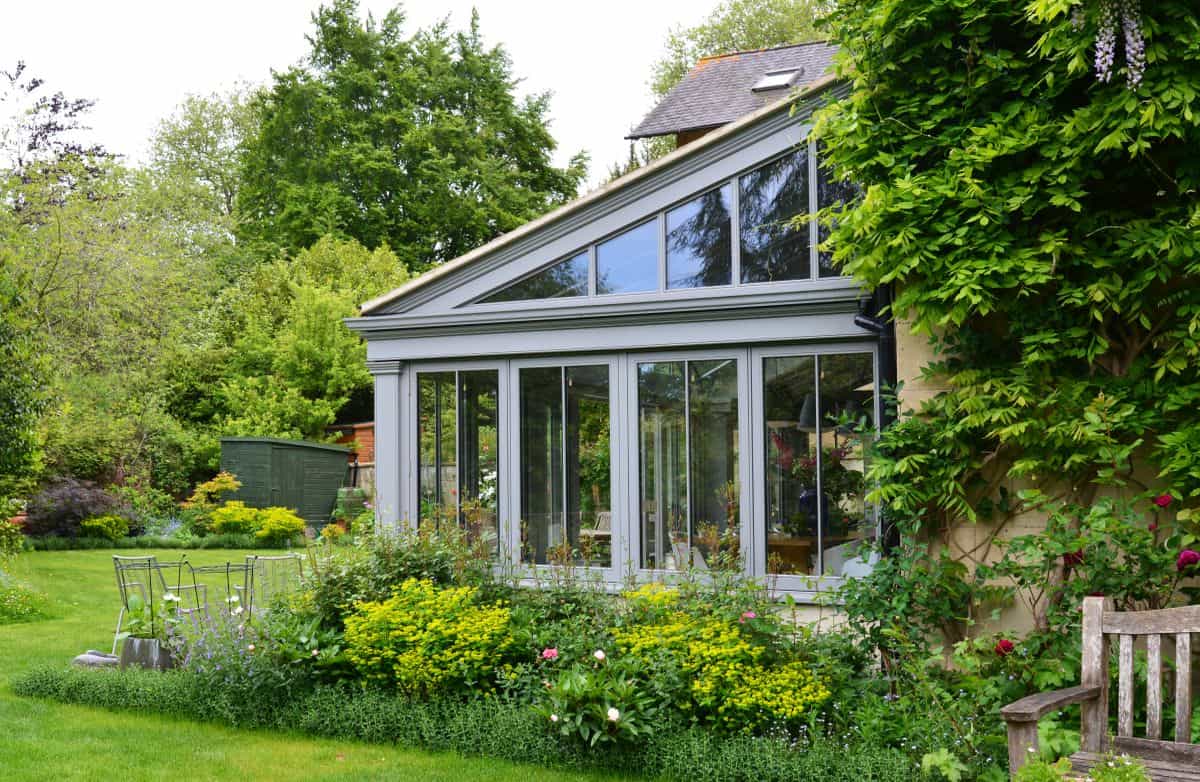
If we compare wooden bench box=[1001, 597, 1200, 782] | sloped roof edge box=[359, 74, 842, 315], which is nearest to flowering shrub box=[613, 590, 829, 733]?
wooden bench box=[1001, 597, 1200, 782]

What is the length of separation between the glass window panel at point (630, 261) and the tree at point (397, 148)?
20489 mm

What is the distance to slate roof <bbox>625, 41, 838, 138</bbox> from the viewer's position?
456 inches

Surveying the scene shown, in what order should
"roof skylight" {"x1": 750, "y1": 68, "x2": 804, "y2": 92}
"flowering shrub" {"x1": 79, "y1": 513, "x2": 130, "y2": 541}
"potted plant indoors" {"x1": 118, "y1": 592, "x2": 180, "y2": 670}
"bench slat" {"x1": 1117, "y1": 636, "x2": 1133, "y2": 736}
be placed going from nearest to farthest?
"bench slat" {"x1": 1117, "y1": 636, "x2": 1133, "y2": 736} < "potted plant indoors" {"x1": 118, "y1": 592, "x2": 180, "y2": 670} < "roof skylight" {"x1": 750, "y1": 68, "x2": 804, "y2": 92} < "flowering shrub" {"x1": 79, "y1": 513, "x2": 130, "y2": 541}

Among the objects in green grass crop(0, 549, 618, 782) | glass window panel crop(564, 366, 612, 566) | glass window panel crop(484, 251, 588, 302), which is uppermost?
glass window panel crop(484, 251, 588, 302)

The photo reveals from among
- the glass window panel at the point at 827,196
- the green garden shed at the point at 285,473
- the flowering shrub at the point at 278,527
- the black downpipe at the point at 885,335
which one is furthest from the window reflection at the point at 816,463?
the green garden shed at the point at 285,473

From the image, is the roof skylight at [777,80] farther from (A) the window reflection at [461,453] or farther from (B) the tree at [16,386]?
(B) the tree at [16,386]

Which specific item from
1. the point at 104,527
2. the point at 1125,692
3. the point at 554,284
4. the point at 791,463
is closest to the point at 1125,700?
the point at 1125,692

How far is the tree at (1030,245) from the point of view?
5441 millimetres

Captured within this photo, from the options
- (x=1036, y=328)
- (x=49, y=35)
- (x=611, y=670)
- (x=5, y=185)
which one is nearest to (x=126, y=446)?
(x=5, y=185)

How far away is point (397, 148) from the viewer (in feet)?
97.1

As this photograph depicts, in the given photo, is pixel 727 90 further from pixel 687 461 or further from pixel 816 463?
pixel 816 463

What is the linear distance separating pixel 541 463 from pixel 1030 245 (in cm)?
397

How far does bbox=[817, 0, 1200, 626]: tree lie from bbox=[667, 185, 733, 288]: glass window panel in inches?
56.0

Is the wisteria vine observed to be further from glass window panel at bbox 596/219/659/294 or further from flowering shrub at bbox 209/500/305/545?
flowering shrub at bbox 209/500/305/545
